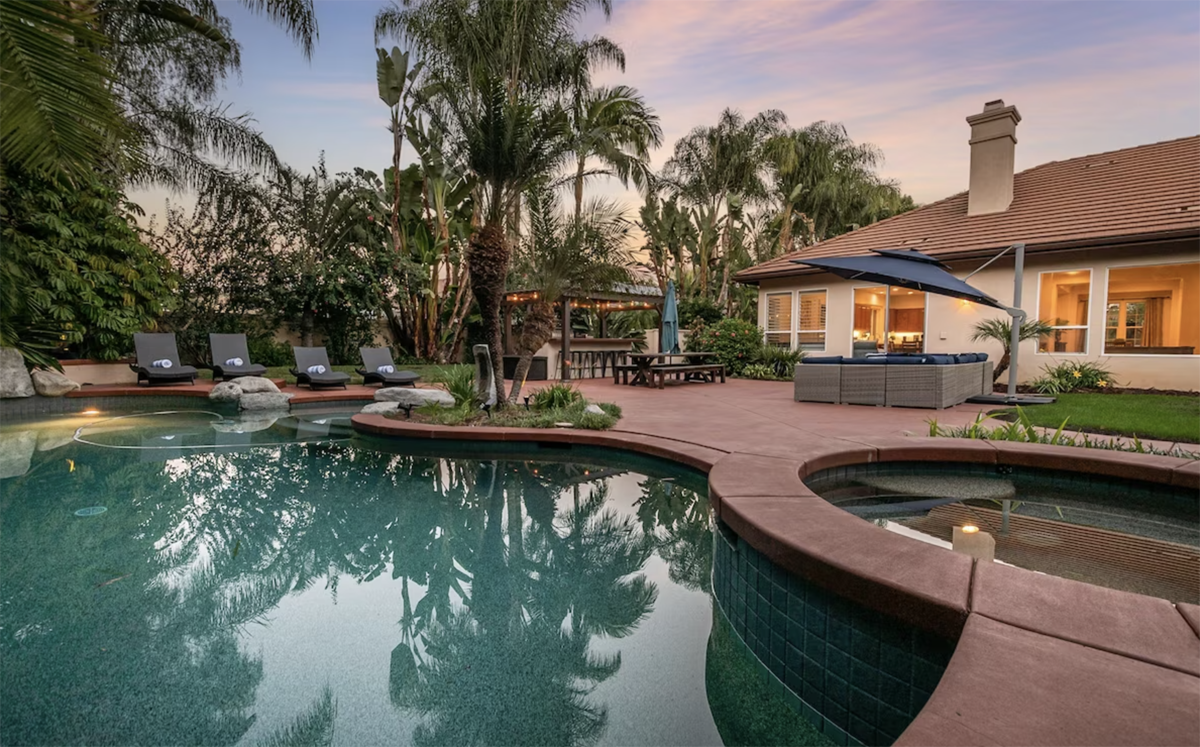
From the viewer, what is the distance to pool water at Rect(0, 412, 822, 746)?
2.01 meters

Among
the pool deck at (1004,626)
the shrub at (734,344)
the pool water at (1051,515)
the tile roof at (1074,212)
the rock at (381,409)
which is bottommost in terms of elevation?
the pool water at (1051,515)

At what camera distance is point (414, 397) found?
8977 mm

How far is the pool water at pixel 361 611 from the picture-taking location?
2.01m

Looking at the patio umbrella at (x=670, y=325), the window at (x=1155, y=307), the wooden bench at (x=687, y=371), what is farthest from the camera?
the patio umbrella at (x=670, y=325)

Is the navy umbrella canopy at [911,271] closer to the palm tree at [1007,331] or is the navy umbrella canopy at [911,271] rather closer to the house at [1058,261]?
the house at [1058,261]

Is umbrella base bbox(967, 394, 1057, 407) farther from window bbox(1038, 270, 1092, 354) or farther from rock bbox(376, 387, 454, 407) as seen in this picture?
rock bbox(376, 387, 454, 407)

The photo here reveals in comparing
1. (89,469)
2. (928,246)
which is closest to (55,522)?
(89,469)

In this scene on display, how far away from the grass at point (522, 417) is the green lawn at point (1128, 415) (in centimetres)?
519

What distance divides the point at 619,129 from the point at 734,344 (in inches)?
307

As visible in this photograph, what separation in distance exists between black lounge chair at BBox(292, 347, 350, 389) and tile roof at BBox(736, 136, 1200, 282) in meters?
10.7

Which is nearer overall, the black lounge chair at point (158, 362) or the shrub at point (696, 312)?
the black lounge chair at point (158, 362)

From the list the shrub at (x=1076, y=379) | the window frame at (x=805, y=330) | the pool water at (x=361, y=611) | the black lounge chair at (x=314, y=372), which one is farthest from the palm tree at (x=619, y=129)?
the pool water at (x=361, y=611)

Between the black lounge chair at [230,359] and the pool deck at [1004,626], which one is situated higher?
the black lounge chair at [230,359]

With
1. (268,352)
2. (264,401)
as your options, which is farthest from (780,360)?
(268,352)
